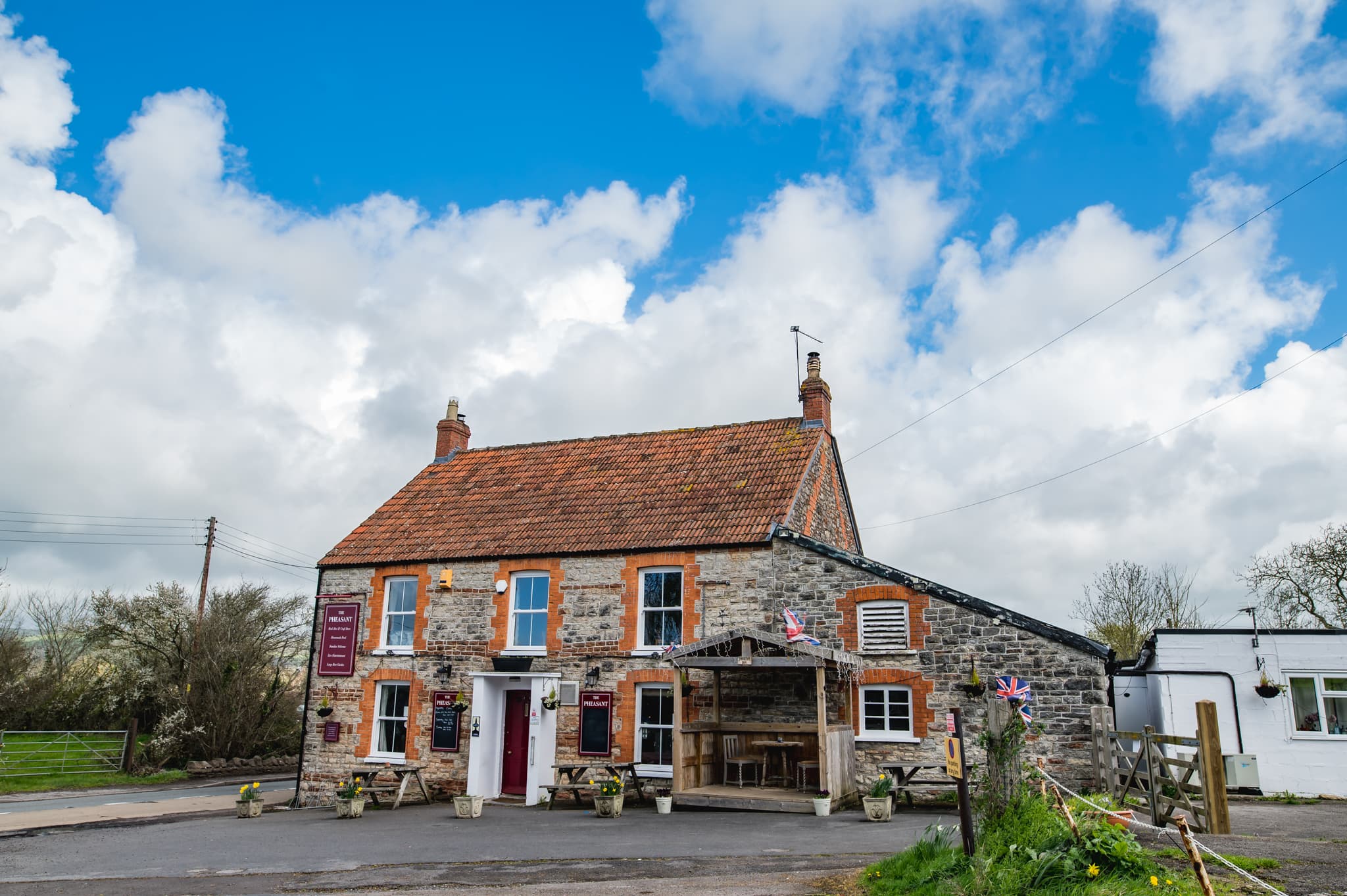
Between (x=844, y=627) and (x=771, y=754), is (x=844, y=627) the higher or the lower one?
the higher one

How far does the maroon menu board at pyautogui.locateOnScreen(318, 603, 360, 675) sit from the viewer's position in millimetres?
20750

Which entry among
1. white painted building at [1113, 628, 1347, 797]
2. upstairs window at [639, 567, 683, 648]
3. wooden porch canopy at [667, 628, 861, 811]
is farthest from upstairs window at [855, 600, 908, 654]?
white painted building at [1113, 628, 1347, 797]

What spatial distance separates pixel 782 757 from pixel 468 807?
5.92 meters

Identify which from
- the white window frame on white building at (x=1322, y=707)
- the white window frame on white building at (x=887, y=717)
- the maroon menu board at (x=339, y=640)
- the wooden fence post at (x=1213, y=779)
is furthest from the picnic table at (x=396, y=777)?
the white window frame on white building at (x=1322, y=707)

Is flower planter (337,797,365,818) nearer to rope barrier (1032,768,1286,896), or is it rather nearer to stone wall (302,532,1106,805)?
stone wall (302,532,1106,805)

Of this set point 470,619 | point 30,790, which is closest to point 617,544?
point 470,619

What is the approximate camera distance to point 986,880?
724cm

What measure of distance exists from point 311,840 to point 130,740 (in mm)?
16130

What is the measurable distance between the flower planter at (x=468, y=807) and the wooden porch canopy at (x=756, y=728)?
142 inches

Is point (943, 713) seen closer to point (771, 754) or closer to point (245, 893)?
point (771, 754)

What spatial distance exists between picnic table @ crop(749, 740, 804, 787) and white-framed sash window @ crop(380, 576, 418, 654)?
852 cm

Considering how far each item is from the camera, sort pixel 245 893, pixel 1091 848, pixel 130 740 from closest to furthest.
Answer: pixel 1091 848, pixel 245 893, pixel 130 740

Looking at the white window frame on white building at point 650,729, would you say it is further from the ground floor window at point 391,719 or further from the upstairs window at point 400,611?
the upstairs window at point 400,611

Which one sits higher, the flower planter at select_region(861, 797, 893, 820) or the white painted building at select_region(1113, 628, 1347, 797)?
the white painted building at select_region(1113, 628, 1347, 797)
